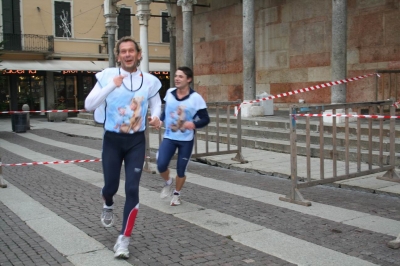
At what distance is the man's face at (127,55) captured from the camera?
A: 14.8 ft

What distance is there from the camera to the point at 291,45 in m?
17.6

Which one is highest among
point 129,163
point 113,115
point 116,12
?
point 116,12

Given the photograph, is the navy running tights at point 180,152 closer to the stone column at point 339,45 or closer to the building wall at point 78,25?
the stone column at point 339,45

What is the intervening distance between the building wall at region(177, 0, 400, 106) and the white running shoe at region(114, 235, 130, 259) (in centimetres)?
1185

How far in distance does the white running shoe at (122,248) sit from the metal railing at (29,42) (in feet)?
96.0

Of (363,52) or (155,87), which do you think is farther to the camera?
(363,52)

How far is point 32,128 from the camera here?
21.5 meters

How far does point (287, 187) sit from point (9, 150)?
9.07m

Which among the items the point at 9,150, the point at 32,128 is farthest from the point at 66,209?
the point at 32,128

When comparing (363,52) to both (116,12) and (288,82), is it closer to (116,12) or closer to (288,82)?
(288,82)

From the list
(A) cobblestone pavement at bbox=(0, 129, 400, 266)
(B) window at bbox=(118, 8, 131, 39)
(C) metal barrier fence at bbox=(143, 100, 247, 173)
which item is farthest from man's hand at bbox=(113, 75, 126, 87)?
(B) window at bbox=(118, 8, 131, 39)

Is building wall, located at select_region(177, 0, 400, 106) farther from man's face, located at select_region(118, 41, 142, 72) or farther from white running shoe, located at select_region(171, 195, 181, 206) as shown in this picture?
man's face, located at select_region(118, 41, 142, 72)

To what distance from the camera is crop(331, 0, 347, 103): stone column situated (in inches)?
470

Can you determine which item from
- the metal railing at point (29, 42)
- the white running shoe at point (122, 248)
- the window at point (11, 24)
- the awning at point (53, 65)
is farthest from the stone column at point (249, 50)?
the window at point (11, 24)
